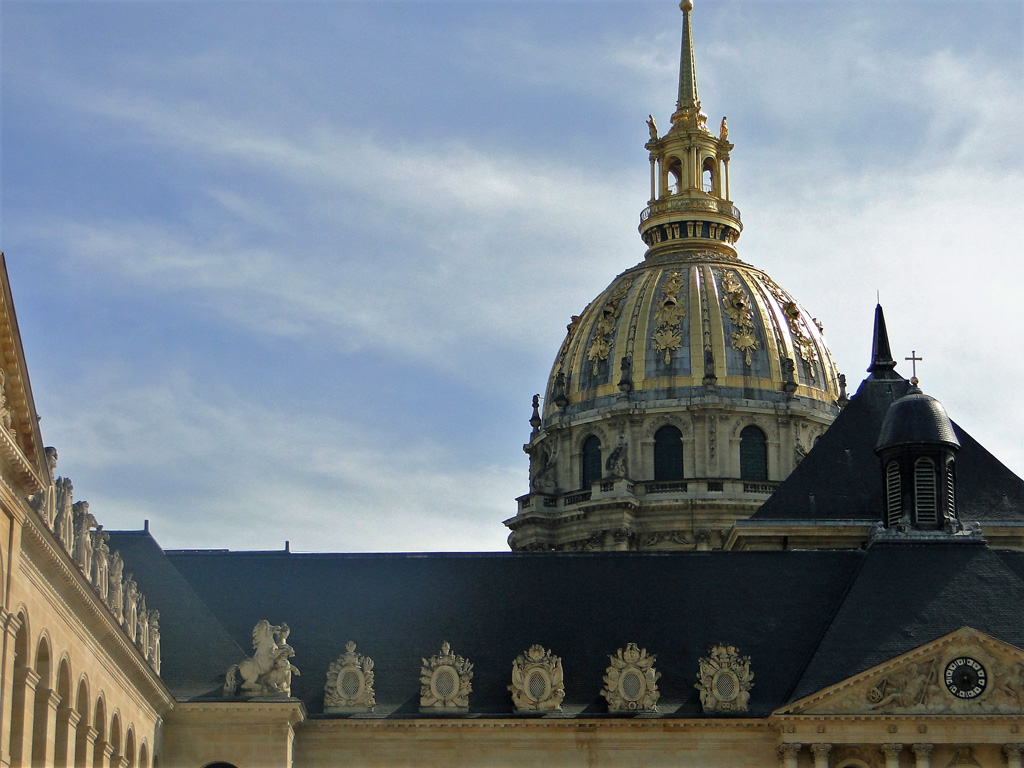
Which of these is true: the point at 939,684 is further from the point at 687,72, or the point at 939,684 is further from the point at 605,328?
the point at 687,72

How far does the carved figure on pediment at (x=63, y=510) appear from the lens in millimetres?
48250

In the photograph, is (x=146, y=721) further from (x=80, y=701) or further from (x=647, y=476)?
(x=647, y=476)

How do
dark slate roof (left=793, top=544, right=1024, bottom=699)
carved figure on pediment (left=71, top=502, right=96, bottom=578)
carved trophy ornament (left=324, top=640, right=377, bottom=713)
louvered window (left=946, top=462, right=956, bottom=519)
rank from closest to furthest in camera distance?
carved figure on pediment (left=71, top=502, right=96, bottom=578), carved trophy ornament (left=324, top=640, right=377, bottom=713), dark slate roof (left=793, top=544, right=1024, bottom=699), louvered window (left=946, top=462, right=956, bottom=519)

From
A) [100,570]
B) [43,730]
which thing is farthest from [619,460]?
[43,730]

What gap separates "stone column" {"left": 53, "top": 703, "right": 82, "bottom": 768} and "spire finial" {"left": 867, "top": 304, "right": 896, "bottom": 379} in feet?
200

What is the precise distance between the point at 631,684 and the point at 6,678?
1182 inches

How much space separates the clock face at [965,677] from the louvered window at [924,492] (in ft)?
31.4

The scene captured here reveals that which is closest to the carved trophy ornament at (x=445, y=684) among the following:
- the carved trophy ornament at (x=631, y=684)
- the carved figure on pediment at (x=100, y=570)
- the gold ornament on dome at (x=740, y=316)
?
the carved trophy ornament at (x=631, y=684)

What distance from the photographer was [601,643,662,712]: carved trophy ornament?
228 ft

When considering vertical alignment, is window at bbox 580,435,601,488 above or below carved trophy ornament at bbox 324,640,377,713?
above

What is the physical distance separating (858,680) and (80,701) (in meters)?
26.2

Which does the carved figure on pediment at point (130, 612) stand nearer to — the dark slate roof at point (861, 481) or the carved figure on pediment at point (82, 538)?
the carved figure on pediment at point (82, 538)

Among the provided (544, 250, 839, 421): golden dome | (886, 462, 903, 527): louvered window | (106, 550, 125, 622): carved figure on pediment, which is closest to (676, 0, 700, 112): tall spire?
(544, 250, 839, 421): golden dome

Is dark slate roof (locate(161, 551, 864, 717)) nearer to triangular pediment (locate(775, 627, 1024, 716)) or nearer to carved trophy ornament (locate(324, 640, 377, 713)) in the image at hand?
carved trophy ornament (locate(324, 640, 377, 713))
